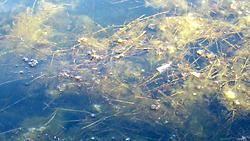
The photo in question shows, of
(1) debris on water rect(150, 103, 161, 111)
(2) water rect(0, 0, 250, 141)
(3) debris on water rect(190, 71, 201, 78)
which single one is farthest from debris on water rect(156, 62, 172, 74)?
(1) debris on water rect(150, 103, 161, 111)

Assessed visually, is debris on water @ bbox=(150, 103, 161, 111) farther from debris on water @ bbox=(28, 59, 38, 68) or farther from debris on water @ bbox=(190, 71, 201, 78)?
debris on water @ bbox=(28, 59, 38, 68)

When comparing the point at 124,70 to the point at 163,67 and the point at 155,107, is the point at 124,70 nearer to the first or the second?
the point at 163,67

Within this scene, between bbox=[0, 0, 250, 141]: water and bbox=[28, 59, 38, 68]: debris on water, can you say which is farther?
bbox=[28, 59, 38, 68]: debris on water

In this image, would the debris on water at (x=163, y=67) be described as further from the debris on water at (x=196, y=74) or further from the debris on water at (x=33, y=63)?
the debris on water at (x=33, y=63)

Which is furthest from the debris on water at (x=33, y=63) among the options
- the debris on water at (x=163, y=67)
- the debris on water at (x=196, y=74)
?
the debris on water at (x=196, y=74)

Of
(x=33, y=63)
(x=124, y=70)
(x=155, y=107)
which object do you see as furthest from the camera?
(x=33, y=63)

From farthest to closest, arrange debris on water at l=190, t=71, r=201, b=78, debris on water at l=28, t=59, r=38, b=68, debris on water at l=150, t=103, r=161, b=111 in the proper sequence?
debris on water at l=28, t=59, r=38, b=68 → debris on water at l=190, t=71, r=201, b=78 → debris on water at l=150, t=103, r=161, b=111

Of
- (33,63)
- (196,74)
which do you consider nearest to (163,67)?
(196,74)

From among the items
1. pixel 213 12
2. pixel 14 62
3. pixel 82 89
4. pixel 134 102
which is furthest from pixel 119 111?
pixel 213 12
